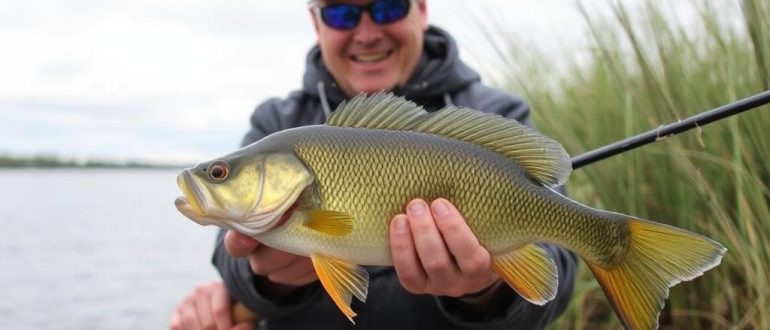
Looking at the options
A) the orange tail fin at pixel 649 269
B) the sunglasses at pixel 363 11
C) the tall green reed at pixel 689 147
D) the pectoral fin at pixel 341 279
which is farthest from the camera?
the sunglasses at pixel 363 11

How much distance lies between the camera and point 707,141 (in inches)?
135

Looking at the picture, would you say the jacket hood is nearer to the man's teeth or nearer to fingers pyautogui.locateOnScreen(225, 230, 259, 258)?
the man's teeth

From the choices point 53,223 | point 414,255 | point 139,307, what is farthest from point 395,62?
point 53,223

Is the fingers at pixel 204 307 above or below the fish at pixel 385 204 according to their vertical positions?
below

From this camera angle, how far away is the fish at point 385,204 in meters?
1.98

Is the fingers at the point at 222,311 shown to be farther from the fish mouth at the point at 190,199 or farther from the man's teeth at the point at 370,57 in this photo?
the fish mouth at the point at 190,199

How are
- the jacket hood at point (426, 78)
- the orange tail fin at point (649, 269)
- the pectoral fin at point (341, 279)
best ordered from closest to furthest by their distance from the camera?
the orange tail fin at point (649, 269), the pectoral fin at point (341, 279), the jacket hood at point (426, 78)

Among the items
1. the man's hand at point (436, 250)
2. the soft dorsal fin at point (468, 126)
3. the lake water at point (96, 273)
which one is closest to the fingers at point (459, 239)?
the man's hand at point (436, 250)

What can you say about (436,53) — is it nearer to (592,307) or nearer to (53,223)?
(592,307)

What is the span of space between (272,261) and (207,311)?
0.94 meters

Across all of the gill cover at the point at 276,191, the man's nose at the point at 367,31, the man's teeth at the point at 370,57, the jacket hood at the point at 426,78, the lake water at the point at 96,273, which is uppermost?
the man's nose at the point at 367,31

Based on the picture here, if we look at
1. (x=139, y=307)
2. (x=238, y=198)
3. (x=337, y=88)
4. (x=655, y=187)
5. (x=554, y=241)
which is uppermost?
(x=337, y=88)

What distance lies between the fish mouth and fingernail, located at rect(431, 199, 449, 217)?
1.91 feet

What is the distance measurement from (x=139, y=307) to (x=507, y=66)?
8.24 metres
